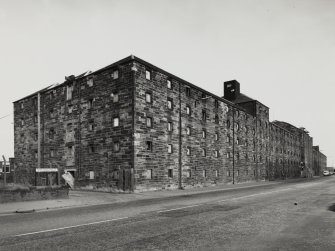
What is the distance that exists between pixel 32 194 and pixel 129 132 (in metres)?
10.4

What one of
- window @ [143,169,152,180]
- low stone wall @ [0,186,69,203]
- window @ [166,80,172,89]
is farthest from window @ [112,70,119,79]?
low stone wall @ [0,186,69,203]

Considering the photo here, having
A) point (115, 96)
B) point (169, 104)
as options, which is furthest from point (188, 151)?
point (115, 96)

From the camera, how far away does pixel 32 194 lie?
55.1 ft

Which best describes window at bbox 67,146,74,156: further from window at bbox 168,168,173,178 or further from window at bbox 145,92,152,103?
window at bbox 168,168,173,178

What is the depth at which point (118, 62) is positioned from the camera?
27766 mm

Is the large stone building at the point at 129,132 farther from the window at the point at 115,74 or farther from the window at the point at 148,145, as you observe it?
the window at the point at 115,74

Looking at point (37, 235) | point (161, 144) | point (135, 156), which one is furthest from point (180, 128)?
point (37, 235)

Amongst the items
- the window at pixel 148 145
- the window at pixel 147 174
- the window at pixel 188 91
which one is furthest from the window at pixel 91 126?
the window at pixel 188 91

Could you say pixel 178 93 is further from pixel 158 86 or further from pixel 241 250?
pixel 241 250

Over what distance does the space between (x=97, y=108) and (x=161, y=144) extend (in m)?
7.16

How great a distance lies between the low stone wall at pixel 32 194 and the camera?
15.7 meters

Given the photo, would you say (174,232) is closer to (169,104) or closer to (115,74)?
(115,74)

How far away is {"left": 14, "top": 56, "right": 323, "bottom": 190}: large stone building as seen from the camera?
26125 millimetres

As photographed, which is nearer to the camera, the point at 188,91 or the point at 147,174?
the point at 147,174
